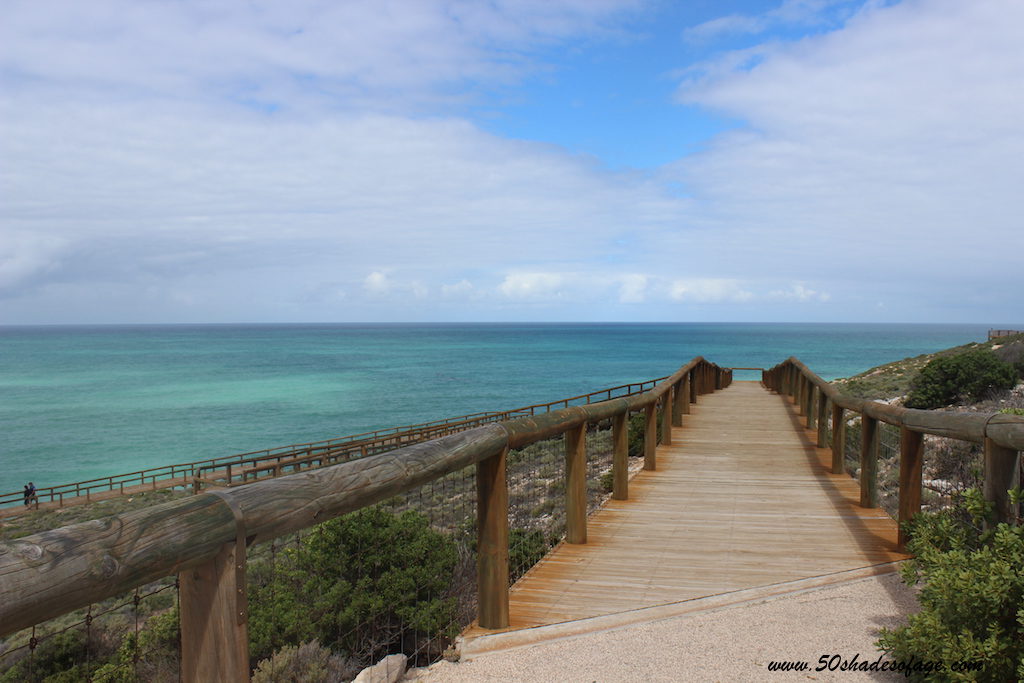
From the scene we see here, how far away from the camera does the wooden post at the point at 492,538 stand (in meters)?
3.89

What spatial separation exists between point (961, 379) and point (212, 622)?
22421mm

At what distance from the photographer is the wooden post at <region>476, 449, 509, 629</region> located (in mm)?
3889

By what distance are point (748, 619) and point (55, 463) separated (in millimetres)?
44668

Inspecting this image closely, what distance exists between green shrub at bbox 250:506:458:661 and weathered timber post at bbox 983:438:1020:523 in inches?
208

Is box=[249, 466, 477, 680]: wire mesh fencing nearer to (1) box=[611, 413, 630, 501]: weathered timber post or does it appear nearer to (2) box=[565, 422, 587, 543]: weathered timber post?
(1) box=[611, 413, 630, 501]: weathered timber post

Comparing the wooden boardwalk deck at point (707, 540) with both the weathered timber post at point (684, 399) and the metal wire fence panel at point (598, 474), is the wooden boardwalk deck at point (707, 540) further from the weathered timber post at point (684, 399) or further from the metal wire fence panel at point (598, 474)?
the weathered timber post at point (684, 399)

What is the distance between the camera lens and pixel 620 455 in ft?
22.8

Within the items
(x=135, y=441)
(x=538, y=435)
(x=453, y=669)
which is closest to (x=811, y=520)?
(x=538, y=435)

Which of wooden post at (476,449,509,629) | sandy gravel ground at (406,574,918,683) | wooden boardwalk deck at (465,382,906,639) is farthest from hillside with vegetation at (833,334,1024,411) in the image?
wooden post at (476,449,509,629)

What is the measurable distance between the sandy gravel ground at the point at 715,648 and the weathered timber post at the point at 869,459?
2307 millimetres

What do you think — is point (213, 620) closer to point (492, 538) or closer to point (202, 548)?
point (202, 548)

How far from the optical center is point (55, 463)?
4003cm

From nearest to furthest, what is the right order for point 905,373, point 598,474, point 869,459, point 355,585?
point 869,459
point 355,585
point 598,474
point 905,373

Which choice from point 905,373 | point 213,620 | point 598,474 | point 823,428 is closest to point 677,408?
point 598,474
